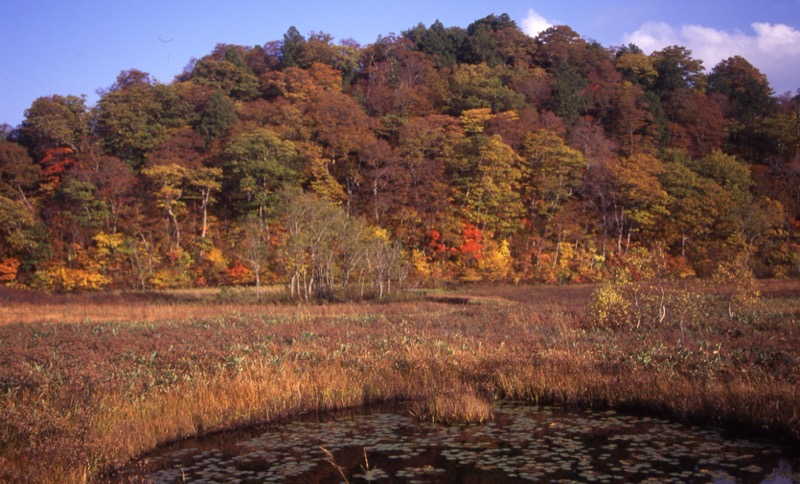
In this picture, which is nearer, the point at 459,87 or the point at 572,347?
the point at 572,347

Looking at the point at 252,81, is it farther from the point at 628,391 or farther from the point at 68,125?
the point at 628,391

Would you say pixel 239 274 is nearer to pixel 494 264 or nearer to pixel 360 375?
pixel 494 264

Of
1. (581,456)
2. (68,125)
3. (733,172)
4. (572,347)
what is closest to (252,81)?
(68,125)

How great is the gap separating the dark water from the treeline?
1177 inches

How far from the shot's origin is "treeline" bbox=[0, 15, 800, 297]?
52625 millimetres

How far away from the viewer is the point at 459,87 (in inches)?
2928

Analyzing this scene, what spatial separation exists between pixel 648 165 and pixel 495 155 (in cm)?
1375

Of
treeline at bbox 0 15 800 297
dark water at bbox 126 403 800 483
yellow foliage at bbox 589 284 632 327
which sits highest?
treeline at bbox 0 15 800 297

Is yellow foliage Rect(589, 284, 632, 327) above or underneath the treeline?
underneath

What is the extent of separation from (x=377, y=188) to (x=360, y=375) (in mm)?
44052

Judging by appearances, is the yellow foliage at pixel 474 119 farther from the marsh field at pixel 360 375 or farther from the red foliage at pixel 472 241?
the marsh field at pixel 360 375

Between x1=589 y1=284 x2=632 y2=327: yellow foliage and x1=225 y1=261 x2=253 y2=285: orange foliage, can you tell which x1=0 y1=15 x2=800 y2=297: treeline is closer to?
x1=225 y1=261 x2=253 y2=285: orange foliage

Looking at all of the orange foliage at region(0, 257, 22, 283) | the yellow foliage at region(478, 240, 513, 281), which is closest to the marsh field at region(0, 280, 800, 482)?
the yellow foliage at region(478, 240, 513, 281)

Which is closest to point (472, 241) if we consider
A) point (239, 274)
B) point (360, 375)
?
point (239, 274)
